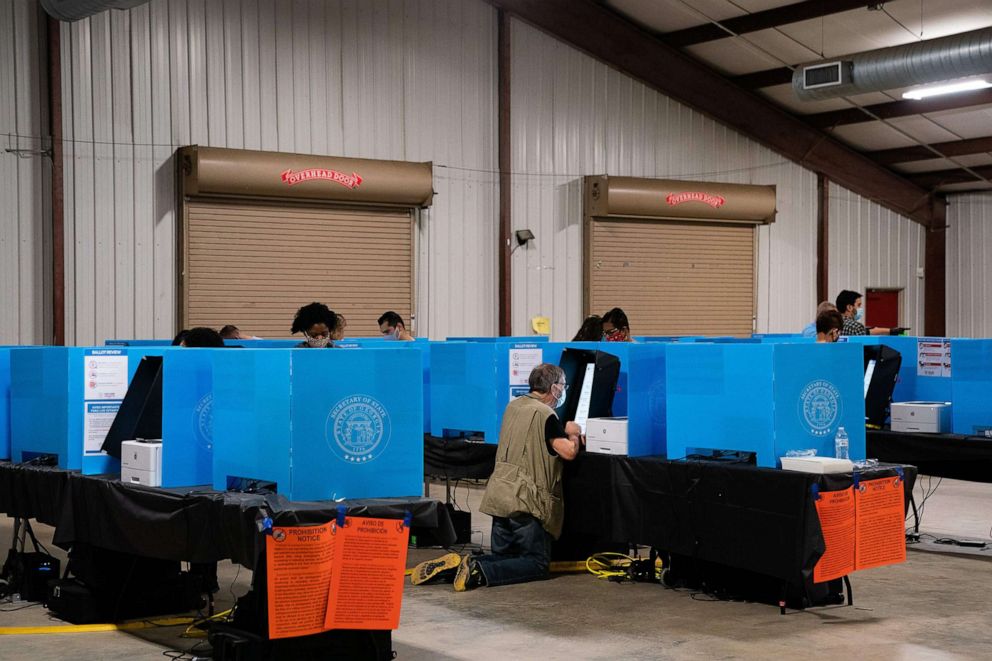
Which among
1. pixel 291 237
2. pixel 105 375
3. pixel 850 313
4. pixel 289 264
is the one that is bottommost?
pixel 105 375

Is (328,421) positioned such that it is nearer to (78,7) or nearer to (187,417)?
(187,417)

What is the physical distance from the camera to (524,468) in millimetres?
6902

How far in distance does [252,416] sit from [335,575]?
75 cm

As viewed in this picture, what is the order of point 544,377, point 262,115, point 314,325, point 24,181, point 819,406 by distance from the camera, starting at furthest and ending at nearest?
point 262,115 → point 24,181 → point 314,325 → point 544,377 → point 819,406

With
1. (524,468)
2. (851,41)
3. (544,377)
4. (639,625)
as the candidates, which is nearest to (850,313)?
(544,377)

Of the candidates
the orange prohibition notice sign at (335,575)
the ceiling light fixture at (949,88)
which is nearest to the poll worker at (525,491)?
the orange prohibition notice sign at (335,575)

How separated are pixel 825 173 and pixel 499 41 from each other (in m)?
5.73

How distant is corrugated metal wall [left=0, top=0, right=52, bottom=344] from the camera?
1183 cm

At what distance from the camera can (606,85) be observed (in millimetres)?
16016

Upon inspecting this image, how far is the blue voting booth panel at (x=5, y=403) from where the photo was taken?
655cm

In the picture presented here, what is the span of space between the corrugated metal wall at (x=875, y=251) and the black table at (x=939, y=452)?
10342 mm

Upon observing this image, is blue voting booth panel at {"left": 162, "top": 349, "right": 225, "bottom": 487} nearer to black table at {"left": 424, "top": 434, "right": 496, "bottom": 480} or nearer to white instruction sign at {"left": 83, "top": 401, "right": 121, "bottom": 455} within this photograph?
white instruction sign at {"left": 83, "top": 401, "right": 121, "bottom": 455}

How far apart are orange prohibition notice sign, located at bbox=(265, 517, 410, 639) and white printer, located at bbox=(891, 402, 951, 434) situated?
4523mm

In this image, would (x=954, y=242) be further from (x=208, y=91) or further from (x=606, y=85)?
(x=208, y=91)
